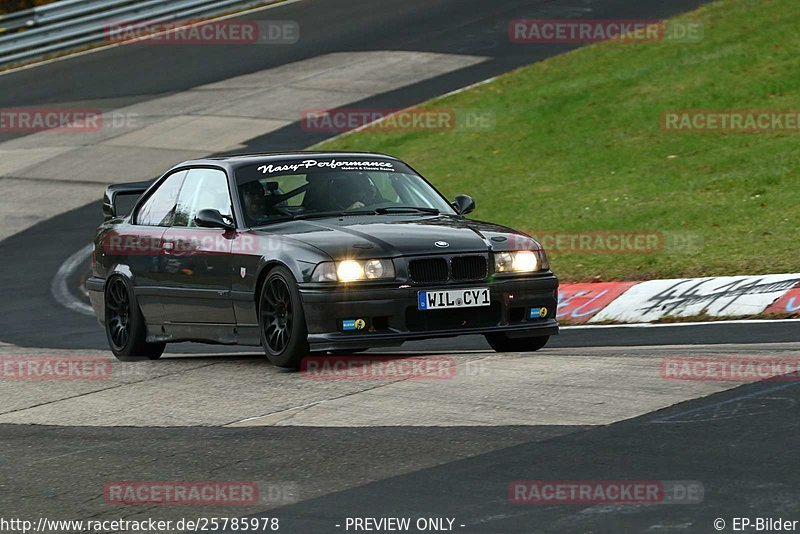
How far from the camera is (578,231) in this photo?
16.4 meters

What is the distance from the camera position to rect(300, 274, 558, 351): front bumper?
9.24 meters

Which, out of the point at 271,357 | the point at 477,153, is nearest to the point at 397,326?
the point at 271,357

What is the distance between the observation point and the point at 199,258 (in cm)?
1052

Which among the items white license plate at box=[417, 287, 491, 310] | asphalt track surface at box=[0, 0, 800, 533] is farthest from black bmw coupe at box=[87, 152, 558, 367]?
asphalt track surface at box=[0, 0, 800, 533]

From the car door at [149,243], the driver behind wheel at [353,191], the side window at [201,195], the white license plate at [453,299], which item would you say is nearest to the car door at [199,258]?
the side window at [201,195]

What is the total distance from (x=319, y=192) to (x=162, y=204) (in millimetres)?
1648

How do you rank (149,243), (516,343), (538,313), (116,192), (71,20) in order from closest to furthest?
1. (538,313)
2. (516,343)
3. (149,243)
4. (116,192)
5. (71,20)

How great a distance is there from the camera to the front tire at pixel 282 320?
30.7ft

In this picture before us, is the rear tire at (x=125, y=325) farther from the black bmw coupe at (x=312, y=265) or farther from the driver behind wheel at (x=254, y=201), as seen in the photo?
the driver behind wheel at (x=254, y=201)

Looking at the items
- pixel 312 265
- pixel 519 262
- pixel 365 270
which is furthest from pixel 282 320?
pixel 519 262

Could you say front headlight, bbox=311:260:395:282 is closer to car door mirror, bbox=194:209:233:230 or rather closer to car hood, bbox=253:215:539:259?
car hood, bbox=253:215:539:259

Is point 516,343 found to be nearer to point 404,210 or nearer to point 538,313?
point 538,313

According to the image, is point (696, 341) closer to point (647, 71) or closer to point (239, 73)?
point (647, 71)

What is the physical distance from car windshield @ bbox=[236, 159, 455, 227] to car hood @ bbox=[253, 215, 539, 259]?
0.21 m
